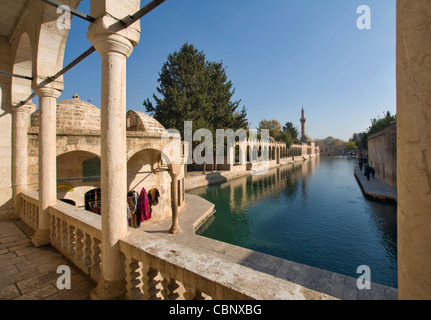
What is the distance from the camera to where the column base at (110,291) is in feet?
8.32

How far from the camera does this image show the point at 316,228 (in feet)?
38.7

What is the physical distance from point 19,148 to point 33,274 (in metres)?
4.35

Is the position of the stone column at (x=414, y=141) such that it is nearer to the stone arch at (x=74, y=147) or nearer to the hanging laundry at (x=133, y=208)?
the stone arch at (x=74, y=147)

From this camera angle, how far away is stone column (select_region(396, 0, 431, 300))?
1.02m

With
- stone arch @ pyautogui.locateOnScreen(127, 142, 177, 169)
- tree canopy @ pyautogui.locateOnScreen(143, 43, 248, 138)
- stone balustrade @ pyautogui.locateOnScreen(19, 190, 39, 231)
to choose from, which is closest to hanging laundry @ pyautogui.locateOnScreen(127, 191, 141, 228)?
stone arch @ pyautogui.locateOnScreen(127, 142, 177, 169)

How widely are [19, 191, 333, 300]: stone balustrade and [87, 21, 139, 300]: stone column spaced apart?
0.14 metres

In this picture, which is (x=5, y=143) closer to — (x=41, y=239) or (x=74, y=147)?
(x=74, y=147)

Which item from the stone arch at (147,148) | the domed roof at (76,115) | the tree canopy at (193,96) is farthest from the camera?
the tree canopy at (193,96)

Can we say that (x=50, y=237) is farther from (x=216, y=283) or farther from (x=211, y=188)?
(x=211, y=188)

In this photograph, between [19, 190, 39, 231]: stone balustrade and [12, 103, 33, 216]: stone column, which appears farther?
[12, 103, 33, 216]: stone column

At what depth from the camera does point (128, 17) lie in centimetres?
252

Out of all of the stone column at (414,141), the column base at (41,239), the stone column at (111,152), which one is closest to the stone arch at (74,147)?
the column base at (41,239)

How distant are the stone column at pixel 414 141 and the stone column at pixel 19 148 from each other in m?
8.11

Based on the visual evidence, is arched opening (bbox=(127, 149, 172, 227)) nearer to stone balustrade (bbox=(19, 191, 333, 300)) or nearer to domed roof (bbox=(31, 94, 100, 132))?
domed roof (bbox=(31, 94, 100, 132))
